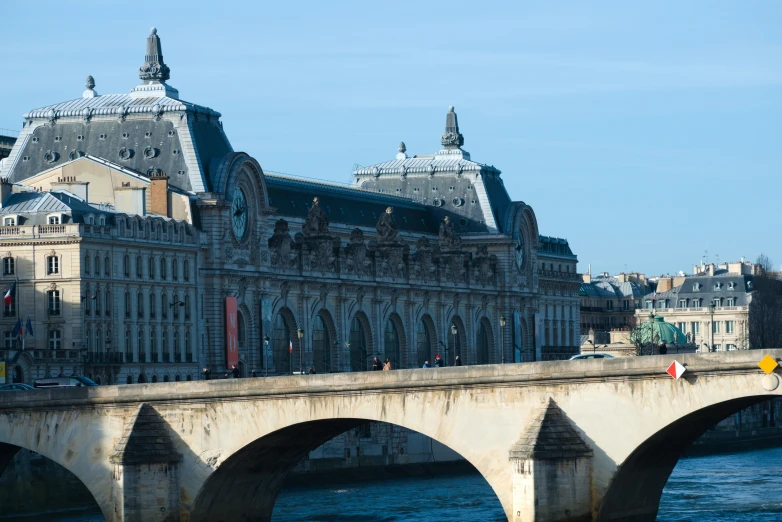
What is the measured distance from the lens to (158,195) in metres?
140

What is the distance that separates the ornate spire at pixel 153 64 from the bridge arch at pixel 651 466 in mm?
80996

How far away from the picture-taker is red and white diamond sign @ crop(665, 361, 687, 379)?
70812 mm

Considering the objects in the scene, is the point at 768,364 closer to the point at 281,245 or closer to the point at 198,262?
the point at 198,262

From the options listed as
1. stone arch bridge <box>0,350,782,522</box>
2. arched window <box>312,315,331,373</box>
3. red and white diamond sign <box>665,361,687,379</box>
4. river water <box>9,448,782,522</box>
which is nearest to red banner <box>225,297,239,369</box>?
arched window <box>312,315,331,373</box>

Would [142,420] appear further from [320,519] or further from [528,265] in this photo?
[528,265]

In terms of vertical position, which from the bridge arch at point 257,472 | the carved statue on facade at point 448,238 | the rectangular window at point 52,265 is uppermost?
the carved statue on facade at point 448,238

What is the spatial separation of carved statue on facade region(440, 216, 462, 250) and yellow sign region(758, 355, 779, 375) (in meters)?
115

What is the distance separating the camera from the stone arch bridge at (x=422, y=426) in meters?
72.0

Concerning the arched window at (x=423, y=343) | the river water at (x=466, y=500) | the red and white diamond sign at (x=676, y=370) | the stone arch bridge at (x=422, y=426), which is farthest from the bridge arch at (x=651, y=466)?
the arched window at (x=423, y=343)

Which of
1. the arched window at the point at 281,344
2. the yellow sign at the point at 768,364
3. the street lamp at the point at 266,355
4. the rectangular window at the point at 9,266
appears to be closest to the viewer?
the yellow sign at the point at 768,364

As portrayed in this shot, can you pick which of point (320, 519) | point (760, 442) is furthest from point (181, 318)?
point (760, 442)

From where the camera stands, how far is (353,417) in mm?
77875

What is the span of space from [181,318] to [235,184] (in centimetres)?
1051

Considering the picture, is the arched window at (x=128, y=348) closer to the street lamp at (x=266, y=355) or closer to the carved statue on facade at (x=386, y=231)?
the street lamp at (x=266, y=355)
